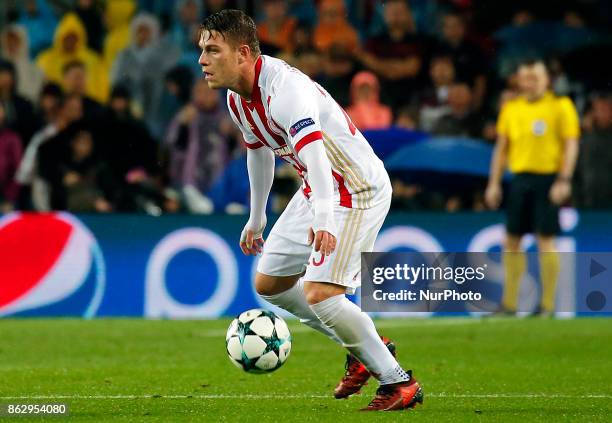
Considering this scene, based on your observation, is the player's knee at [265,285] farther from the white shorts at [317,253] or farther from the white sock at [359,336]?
the white sock at [359,336]

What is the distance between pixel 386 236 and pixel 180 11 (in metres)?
5.22

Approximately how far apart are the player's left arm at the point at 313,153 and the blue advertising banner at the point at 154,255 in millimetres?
6902

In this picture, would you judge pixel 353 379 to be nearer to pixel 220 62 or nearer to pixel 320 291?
pixel 320 291

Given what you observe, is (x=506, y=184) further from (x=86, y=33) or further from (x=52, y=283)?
(x=86, y=33)

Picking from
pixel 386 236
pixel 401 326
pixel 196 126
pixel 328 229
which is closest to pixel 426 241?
pixel 386 236

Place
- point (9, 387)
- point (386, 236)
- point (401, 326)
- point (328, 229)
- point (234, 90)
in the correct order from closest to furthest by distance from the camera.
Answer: point (328, 229) < point (234, 90) < point (9, 387) < point (401, 326) < point (386, 236)

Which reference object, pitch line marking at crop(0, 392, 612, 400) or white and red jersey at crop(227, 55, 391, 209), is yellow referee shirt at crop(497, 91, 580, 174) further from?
white and red jersey at crop(227, 55, 391, 209)

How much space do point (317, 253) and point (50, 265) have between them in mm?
7095

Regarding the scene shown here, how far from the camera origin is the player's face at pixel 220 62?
677 cm

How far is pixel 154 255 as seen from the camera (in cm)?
1355

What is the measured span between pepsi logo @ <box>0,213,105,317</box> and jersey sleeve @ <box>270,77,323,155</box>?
7163 mm

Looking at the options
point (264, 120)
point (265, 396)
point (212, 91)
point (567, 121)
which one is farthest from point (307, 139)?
point (212, 91)

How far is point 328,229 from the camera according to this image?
643 cm

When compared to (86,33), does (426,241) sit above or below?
below
